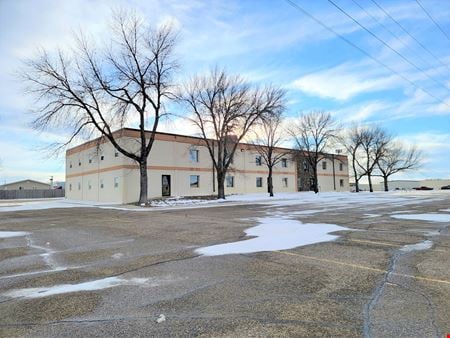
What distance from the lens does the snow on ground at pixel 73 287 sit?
498cm

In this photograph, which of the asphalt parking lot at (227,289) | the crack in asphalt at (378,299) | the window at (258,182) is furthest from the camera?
the window at (258,182)

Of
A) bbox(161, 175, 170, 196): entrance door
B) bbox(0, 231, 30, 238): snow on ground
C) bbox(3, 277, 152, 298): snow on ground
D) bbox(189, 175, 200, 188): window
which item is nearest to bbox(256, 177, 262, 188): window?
bbox(189, 175, 200, 188): window

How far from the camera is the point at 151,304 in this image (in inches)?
174

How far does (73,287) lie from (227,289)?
2.34m

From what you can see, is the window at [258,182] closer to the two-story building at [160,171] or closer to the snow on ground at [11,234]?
the two-story building at [160,171]

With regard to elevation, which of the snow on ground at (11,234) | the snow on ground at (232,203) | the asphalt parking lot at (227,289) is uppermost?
the snow on ground at (232,203)

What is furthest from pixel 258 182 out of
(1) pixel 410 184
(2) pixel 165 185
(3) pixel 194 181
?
(1) pixel 410 184

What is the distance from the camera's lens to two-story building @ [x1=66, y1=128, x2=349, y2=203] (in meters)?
32.6

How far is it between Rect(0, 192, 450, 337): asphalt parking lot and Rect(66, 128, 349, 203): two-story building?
72.0ft

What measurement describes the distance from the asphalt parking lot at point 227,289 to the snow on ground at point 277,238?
37 centimetres

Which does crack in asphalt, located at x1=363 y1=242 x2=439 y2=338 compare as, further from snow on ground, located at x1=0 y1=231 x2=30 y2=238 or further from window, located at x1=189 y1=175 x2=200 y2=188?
window, located at x1=189 y1=175 x2=200 y2=188

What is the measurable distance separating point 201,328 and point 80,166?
41430 millimetres

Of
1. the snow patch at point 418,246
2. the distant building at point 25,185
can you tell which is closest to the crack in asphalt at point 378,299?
the snow patch at point 418,246

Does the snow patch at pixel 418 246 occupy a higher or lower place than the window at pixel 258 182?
lower
